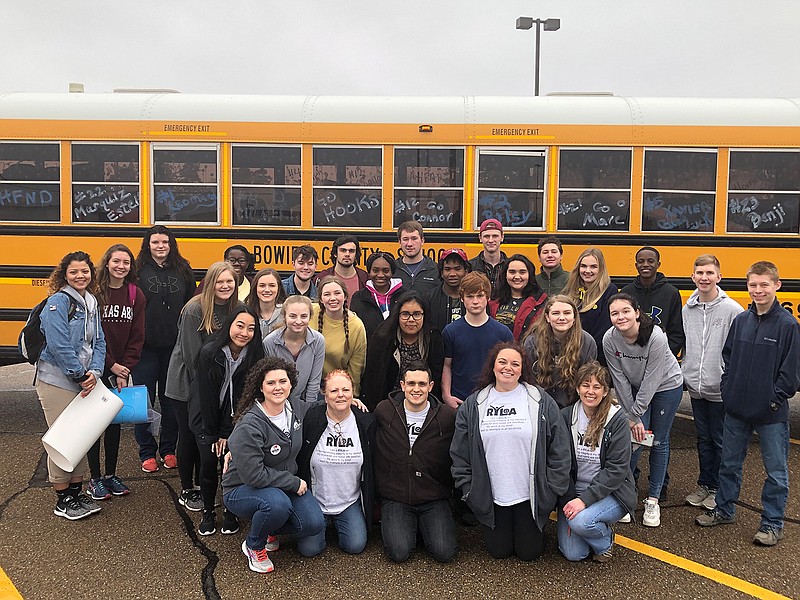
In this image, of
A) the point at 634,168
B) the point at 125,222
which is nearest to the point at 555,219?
the point at 634,168

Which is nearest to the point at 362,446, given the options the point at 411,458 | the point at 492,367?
the point at 411,458

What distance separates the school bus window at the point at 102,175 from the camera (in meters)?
5.68

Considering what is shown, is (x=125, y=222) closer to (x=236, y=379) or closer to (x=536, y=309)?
(x=236, y=379)

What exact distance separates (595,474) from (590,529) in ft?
0.97

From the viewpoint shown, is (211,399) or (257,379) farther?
(211,399)

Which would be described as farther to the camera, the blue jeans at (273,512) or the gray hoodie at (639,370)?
the gray hoodie at (639,370)

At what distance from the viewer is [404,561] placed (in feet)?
10.9

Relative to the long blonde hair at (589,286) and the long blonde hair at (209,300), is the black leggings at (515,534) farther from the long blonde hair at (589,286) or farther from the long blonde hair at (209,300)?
the long blonde hair at (209,300)

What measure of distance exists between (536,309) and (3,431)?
184 inches

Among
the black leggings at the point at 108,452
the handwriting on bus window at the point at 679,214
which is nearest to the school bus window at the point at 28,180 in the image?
the black leggings at the point at 108,452

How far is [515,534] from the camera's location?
11.0ft

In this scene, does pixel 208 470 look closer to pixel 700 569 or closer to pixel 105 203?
pixel 700 569

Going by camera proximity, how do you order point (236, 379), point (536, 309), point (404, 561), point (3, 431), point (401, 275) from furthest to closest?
point (3, 431)
point (401, 275)
point (536, 309)
point (236, 379)
point (404, 561)

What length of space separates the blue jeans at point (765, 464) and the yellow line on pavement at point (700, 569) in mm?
555
